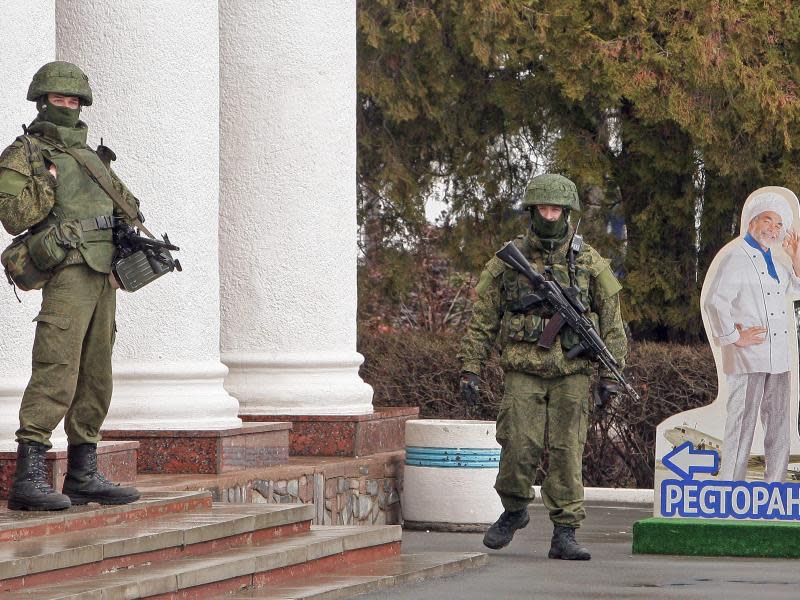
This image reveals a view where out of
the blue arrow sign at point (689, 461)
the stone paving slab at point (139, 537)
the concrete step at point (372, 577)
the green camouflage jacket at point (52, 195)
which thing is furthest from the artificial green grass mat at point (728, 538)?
the green camouflage jacket at point (52, 195)

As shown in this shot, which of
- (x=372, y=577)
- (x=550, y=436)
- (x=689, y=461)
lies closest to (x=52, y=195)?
(x=372, y=577)

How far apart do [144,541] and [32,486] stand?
0.61m

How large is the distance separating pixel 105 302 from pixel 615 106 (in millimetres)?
9184

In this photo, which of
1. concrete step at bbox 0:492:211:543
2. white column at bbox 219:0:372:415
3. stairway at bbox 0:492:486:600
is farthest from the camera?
white column at bbox 219:0:372:415

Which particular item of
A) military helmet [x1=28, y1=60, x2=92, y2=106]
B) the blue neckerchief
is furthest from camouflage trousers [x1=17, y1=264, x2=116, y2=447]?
the blue neckerchief

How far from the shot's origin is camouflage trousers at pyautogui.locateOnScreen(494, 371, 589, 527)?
9.48 meters

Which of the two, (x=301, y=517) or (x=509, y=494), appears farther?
(x=509, y=494)

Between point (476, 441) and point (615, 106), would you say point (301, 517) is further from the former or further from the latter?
point (615, 106)

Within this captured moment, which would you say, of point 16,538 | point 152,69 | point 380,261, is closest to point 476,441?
point 152,69

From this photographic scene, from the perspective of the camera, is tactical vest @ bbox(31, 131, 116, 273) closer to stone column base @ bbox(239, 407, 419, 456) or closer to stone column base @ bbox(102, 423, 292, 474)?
stone column base @ bbox(102, 423, 292, 474)

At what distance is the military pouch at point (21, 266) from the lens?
25.1ft

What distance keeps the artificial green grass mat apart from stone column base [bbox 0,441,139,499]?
9.74ft

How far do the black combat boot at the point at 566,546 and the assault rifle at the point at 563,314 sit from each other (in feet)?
2.85

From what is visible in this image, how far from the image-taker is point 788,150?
50.8ft
